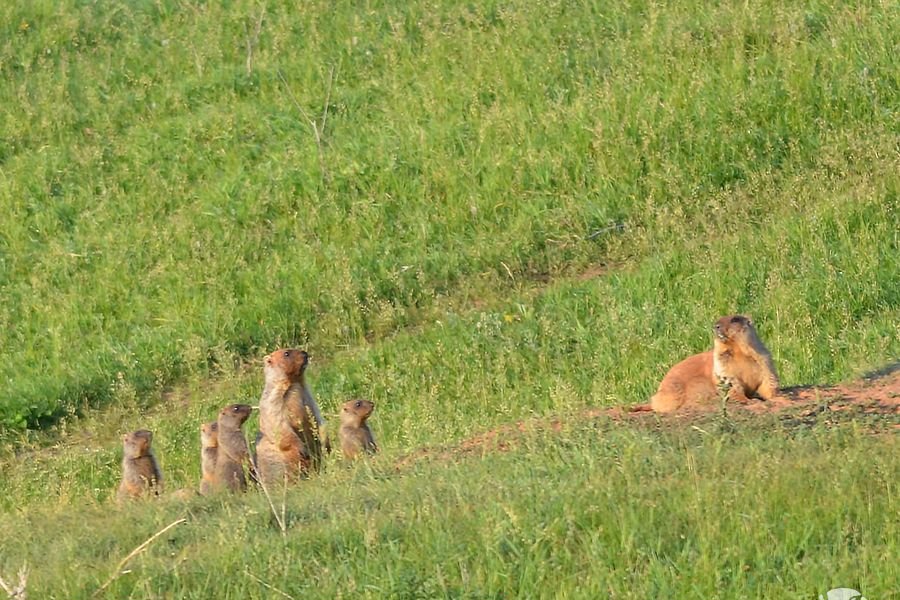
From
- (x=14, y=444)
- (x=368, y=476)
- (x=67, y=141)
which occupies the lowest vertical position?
(x=14, y=444)

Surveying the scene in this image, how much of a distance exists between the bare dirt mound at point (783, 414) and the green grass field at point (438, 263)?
0.15m

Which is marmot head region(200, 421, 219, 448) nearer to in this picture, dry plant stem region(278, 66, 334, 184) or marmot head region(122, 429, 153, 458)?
marmot head region(122, 429, 153, 458)

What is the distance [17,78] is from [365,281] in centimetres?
546

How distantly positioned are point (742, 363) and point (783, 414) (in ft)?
2.44

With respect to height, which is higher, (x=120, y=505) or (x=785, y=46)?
(x=785, y=46)

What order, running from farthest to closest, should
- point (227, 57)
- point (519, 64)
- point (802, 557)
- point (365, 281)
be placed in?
1. point (227, 57)
2. point (519, 64)
3. point (365, 281)
4. point (802, 557)

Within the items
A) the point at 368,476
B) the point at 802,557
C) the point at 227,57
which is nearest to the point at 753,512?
the point at 802,557

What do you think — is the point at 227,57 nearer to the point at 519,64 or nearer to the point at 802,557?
the point at 519,64

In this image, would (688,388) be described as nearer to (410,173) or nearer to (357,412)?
(357,412)

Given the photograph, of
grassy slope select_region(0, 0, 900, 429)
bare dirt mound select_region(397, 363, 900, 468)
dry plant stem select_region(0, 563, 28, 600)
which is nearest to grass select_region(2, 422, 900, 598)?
dry plant stem select_region(0, 563, 28, 600)

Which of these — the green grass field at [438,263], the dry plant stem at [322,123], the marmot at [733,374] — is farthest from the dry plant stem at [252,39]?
the marmot at [733,374]

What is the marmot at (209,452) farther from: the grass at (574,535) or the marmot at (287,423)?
the grass at (574,535)

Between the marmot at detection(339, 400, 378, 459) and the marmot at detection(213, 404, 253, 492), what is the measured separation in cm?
55

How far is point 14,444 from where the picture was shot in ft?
35.0
